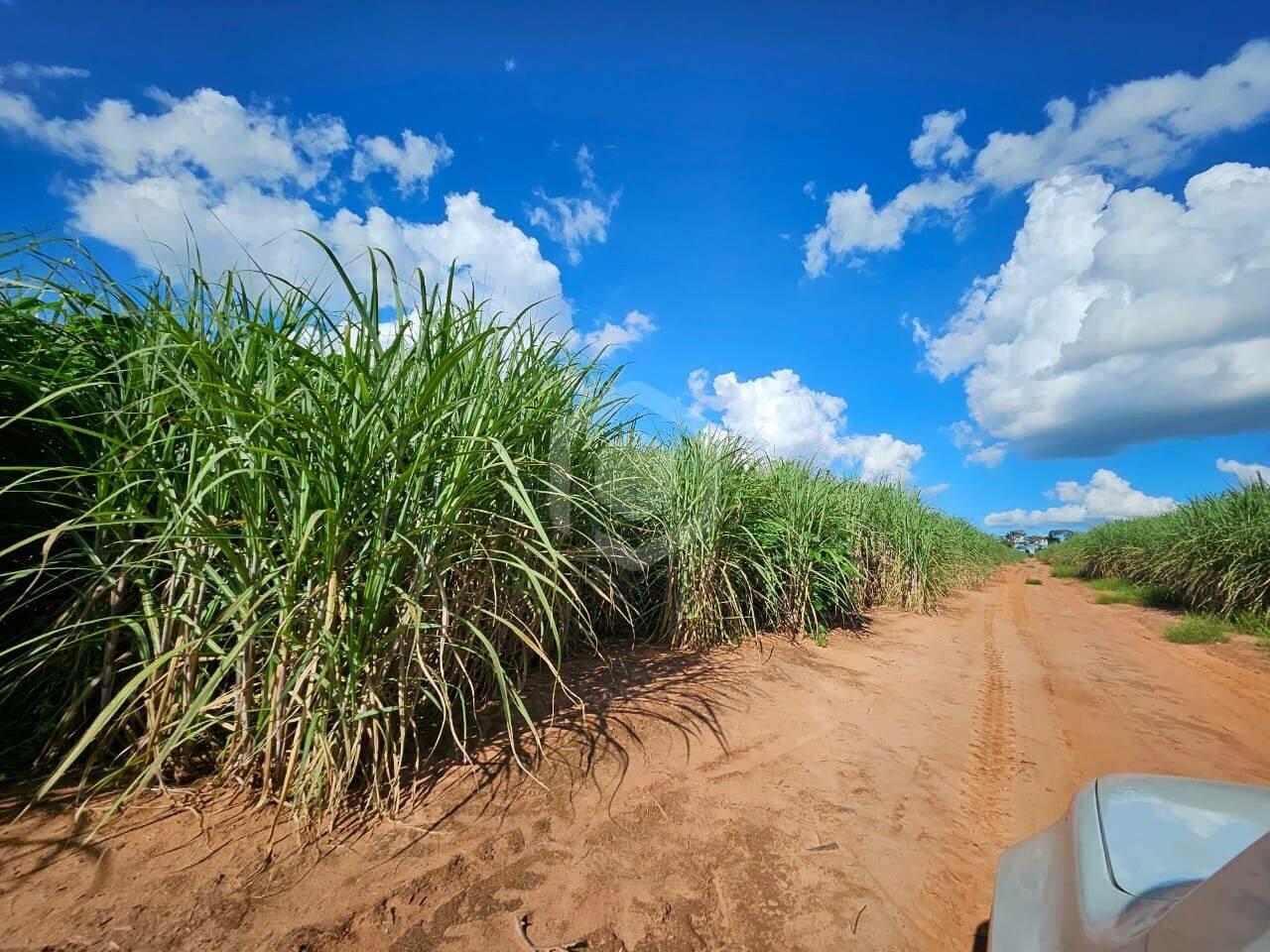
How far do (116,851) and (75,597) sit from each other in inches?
35.2

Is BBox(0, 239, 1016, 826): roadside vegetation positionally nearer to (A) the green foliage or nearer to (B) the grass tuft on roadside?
(A) the green foliage

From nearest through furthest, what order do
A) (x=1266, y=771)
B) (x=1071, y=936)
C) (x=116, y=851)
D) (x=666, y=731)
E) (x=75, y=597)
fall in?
(x=1071, y=936), (x=116, y=851), (x=75, y=597), (x=666, y=731), (x=1266, y=771)

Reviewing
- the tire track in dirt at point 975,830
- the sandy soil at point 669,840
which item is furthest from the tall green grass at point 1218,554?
the tire track in dirt at point 975,830

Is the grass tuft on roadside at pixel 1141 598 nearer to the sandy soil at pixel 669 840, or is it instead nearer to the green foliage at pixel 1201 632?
the green foliage at pixel 1201 632

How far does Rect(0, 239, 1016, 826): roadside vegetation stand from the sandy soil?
21 centimetres

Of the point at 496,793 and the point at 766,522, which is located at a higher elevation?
the point at 766,522

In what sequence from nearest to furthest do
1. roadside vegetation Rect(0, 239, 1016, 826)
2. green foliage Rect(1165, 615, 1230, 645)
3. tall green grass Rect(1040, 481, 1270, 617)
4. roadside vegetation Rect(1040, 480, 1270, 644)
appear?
roadside vegetation Rect(0, 239, 1016, 826) < green foliage Rect(1165, 615, 1230, 645) < roadside vegetation Rect(1040, 480, 1270, 644) < tall green grass Rect(1040, 481, 1270, 617)

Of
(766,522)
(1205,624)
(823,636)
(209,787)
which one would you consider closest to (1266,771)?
(823,636)

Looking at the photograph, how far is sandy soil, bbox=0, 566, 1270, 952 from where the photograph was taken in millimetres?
1346

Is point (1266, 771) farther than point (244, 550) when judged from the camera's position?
Yes

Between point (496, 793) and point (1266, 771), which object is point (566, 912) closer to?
point (496, 793)

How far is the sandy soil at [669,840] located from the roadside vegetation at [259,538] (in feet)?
0.69

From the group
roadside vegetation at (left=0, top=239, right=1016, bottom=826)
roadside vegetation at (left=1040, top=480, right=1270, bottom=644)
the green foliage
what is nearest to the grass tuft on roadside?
roadside vegetation at (left=1040, top=480, right=1270, bottom=644)

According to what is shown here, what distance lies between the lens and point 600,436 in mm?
2928
